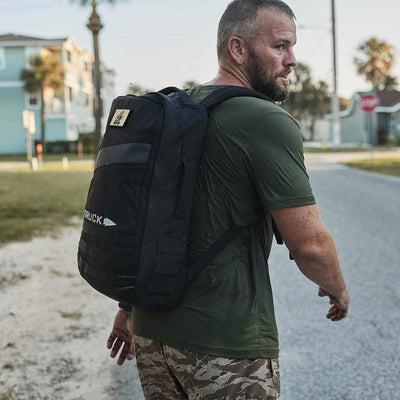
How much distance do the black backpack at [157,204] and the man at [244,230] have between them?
0.14 feet

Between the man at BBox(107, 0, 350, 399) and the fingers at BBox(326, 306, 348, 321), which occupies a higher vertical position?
the man at BBox(107, 0, 350, 399)

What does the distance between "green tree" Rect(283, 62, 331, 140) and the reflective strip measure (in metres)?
83.8

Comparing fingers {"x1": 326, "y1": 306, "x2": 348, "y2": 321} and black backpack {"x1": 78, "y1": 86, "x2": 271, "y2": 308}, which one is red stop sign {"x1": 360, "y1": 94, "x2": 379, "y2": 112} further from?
black backpack {"x1": 78, "y1": 86, "x2": 271, "y2": 308}

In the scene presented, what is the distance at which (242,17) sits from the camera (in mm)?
1864

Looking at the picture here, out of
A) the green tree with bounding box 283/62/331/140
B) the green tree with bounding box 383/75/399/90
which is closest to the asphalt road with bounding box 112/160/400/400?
the green tree with bounding box 383/75/399/90

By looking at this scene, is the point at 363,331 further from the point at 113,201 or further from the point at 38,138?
the point at 38,138

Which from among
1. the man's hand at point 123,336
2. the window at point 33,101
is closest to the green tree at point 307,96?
the window at point 33,101

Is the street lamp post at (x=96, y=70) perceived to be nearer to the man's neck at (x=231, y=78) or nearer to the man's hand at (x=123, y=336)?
→ the man's hand at (x=123, y=336)

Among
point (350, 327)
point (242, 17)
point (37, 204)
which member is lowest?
point (37, 204)

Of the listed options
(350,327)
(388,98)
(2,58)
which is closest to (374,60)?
(388,98)

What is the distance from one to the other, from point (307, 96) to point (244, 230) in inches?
3340

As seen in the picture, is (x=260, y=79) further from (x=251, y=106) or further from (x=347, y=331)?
(x=347, y=331)

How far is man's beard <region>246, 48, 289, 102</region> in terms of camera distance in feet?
6.22

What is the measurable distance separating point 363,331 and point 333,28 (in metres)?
42.1
